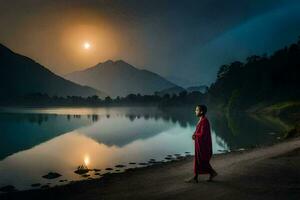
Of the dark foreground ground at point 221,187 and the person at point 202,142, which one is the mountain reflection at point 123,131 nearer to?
the dark foreground ground at point 221,187

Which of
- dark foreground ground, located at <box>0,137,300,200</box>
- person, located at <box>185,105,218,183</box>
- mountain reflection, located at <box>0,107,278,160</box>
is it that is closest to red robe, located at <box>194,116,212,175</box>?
person, located at <box>185,105,218,183</box>

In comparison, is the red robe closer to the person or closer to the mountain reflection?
the person

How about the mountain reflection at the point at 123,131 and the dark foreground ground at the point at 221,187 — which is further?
the mountain reflection at the point at 123,131

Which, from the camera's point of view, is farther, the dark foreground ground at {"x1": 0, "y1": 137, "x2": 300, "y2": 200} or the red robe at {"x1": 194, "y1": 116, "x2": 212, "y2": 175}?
the red robe at {"x1": 194, "y1": 116, "x2": 212, "y2": 175}

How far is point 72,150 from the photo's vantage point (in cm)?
5291

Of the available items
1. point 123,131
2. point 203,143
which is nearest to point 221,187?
point 203,143

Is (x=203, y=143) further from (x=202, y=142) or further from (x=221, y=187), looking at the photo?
(x=221, y=187)

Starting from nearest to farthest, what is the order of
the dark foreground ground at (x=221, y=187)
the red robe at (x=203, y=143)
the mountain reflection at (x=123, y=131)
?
the dark foreground ground at (x=221, y=187) → the red robe at (x=203, y=143) → the mountain reflection at (x=123, y=131)

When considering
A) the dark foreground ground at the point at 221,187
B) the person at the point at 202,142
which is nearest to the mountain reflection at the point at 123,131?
the dark foreground ground at the point at 221,187

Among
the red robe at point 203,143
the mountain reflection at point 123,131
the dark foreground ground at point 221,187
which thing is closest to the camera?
the dark foreground ground at point 221,187

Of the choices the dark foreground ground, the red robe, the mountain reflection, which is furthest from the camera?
the mountain reflection

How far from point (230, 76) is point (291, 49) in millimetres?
33528

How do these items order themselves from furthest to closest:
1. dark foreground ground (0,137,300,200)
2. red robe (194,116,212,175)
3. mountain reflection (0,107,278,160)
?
mountain reflection (0,107,278,160), red robe (194,116,212,175), dark foreground ground (0,137,300,200)

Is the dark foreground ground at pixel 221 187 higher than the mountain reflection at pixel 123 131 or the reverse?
the reverse
